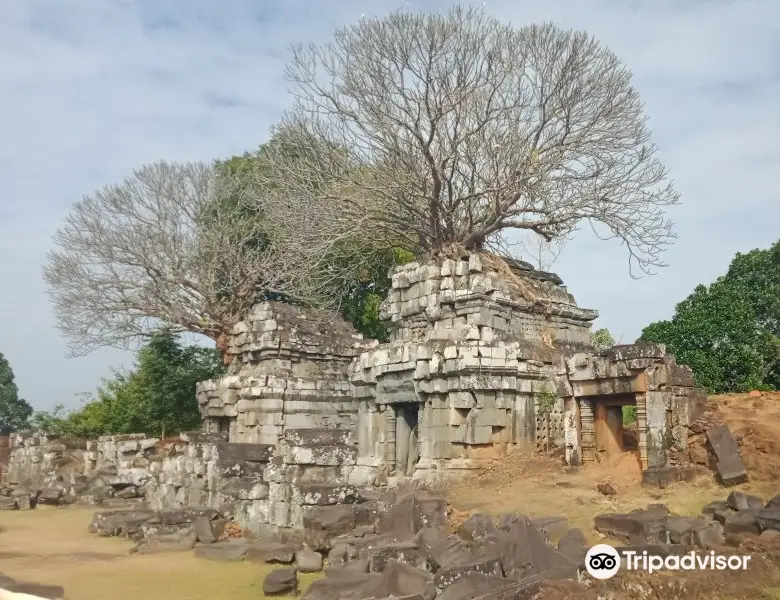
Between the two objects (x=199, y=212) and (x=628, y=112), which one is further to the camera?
(x=199, y=212)

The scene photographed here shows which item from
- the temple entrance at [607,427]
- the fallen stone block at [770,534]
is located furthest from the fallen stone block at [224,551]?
the temple entrance at [607,427]

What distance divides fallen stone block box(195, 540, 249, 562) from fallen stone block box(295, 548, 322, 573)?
90cm

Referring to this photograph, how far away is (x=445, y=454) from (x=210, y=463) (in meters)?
4.00

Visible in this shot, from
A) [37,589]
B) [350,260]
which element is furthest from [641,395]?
[350,260]

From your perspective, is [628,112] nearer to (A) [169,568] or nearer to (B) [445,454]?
(B) [445,454]

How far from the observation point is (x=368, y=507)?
29.5 feet

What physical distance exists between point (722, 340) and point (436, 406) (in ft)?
32.5

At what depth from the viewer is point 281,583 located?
681cm

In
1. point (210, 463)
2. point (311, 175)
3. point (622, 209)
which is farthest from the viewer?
point (311, 175)

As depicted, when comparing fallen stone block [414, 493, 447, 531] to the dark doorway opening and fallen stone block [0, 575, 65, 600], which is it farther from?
the dark doorway opening

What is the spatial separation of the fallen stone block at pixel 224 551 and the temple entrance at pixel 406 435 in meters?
5.69

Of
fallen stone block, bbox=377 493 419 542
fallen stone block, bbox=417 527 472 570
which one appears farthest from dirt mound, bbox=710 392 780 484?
fallen stone block, bbox=417 527 472 570

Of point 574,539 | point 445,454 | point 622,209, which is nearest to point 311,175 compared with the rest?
point 622,209

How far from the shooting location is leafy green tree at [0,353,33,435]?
37000 millimetres
